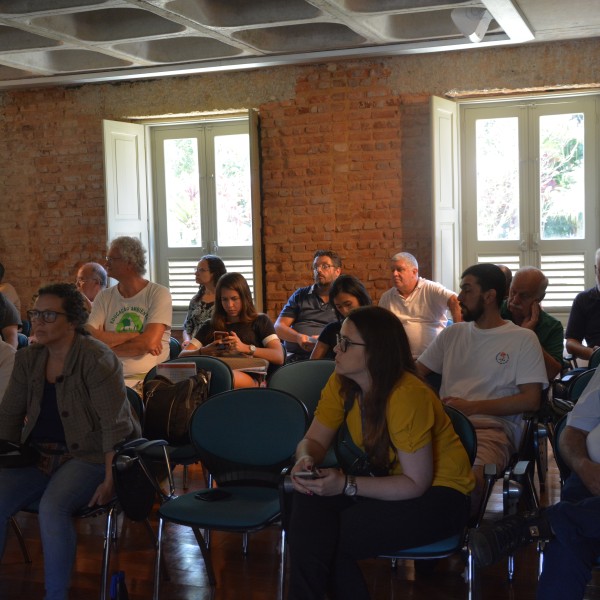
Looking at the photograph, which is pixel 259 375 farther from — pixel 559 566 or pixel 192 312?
pixel 559 566

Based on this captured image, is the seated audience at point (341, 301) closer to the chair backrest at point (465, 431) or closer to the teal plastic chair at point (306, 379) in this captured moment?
the teal plastic chair at point (306, 379)

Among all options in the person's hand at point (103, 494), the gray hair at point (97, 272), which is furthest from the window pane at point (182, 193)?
the person's hand at point (103, 494)

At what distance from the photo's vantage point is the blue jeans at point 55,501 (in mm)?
3328

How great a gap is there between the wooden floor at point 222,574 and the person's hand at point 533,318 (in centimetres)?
148

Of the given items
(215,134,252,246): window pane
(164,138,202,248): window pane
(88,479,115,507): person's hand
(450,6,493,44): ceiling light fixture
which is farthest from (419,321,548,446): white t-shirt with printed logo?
(164,138,202,248): window pane

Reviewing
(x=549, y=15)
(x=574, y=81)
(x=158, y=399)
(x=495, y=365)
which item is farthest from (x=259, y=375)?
(x=574, y=81)

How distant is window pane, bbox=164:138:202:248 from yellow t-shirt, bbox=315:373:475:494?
21.8 ft

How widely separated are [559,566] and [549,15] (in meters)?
5.12

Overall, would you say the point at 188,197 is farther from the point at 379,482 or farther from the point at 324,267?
the point at 379,482

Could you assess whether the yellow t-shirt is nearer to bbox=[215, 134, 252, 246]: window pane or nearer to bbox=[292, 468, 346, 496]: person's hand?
→ bbox=[292, 468, 346, 496]: person's hand

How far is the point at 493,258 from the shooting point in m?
8.66

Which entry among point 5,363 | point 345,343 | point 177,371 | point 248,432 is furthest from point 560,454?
point 5,363

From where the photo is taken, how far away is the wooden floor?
3.59m

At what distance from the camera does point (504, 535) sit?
272 cm
